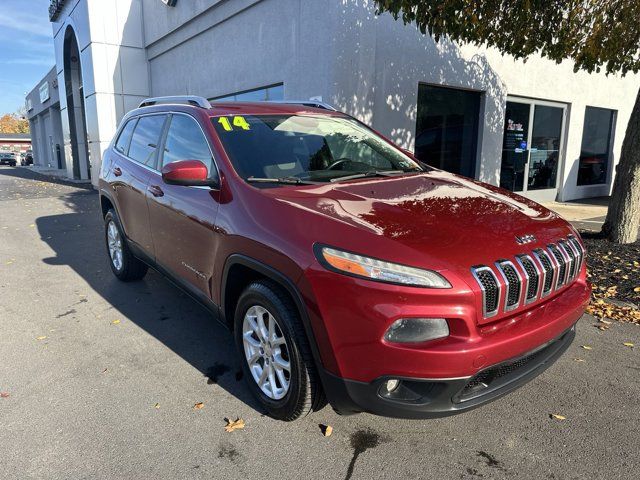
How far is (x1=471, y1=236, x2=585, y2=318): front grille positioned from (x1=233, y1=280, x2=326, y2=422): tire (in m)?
0.93

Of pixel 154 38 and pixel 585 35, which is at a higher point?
pixel 154 38

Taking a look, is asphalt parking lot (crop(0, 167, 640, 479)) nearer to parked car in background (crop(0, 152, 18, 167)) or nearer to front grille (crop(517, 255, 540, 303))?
front grille (crop(517, 255, 540, 303))

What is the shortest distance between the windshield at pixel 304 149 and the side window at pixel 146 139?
3.46 ft

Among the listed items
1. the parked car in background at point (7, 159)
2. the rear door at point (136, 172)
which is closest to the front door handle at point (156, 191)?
the rear door at point (136, 172)

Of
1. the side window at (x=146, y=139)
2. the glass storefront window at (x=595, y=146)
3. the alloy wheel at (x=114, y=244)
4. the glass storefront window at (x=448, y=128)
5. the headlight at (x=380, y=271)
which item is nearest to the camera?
the headlight at (x=380, y=271)

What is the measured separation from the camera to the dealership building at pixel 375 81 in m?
7.93

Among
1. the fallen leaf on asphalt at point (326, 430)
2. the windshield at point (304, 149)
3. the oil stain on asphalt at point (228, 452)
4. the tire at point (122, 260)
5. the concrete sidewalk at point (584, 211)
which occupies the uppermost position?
the windshield at point (304, 149)

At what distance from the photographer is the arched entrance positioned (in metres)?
19.8

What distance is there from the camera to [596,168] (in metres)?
13.4

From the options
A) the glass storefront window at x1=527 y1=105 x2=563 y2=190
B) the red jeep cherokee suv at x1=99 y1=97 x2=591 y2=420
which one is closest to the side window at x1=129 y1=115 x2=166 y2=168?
the red jeep cherokee suv at x1=99 y1=97 x2=591 y2=420

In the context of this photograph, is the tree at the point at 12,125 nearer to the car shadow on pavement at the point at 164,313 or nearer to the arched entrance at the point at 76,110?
the arched entrance at the point at 76,110

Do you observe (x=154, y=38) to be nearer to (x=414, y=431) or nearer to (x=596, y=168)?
(x=596, y=168)

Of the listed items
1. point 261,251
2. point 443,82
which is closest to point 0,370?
point 261,251

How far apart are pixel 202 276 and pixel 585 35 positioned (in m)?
5.85
